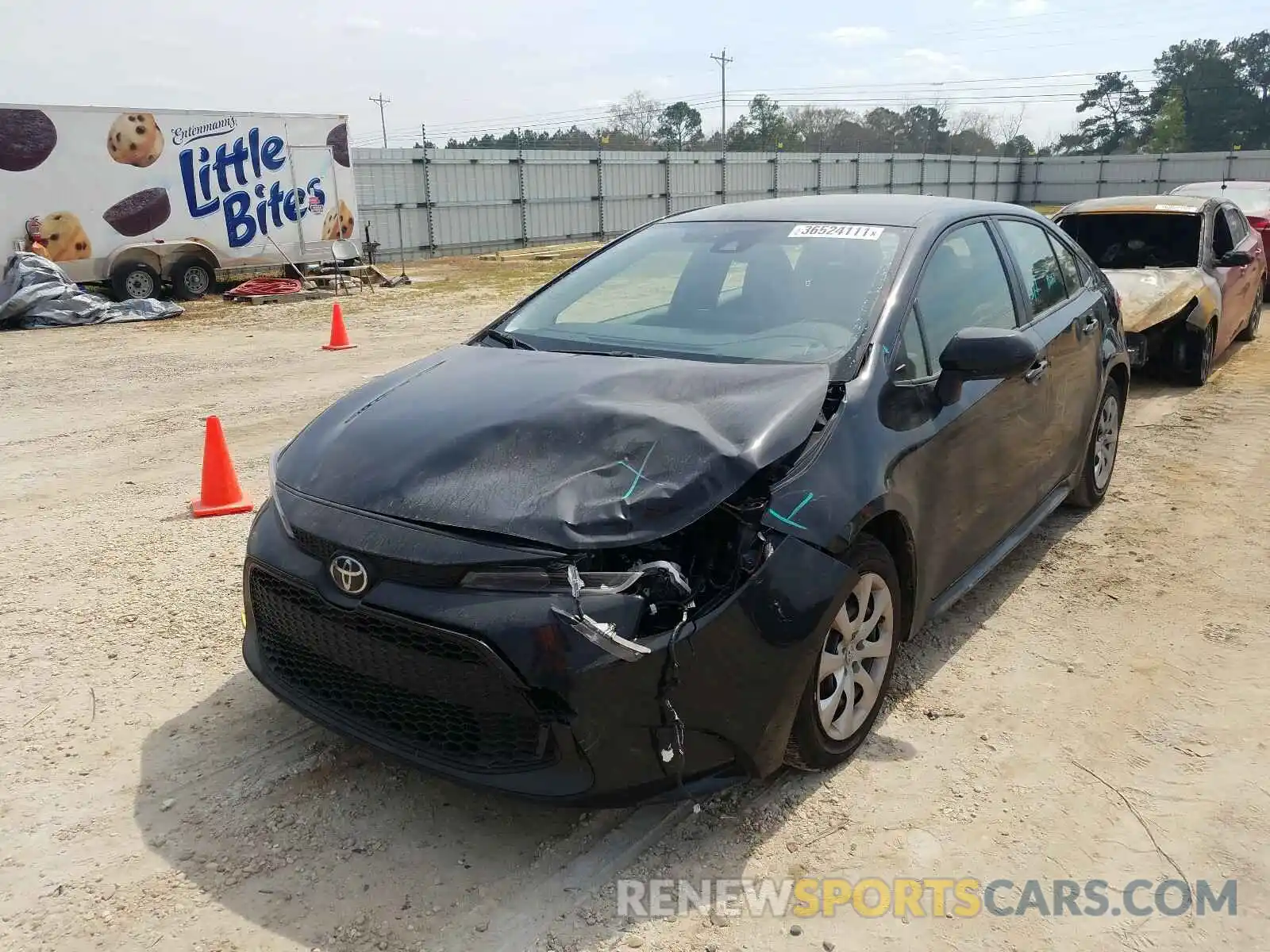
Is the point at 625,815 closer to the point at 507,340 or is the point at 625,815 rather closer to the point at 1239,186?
the point at 507,340

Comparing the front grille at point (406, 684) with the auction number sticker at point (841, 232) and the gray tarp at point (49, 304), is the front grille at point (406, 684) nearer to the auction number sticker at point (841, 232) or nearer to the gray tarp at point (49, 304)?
the auction number sticker at point (841, 232)

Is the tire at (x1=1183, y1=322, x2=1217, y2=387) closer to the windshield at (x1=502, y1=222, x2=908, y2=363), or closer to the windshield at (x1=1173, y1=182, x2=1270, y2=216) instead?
the windshield at (x1=1173, y1=182, x2=1270, y2=216)

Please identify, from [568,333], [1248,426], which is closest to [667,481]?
[568,333]

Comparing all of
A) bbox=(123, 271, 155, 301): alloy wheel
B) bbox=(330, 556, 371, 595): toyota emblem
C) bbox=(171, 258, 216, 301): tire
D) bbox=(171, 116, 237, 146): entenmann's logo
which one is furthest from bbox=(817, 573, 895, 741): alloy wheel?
bbox=(171, 116, 237, 146): entenmann's logo

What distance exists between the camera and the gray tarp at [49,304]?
14555 millimetres

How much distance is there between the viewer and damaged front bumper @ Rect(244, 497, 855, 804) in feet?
7.96

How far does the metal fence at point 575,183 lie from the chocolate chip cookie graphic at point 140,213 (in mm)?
4249

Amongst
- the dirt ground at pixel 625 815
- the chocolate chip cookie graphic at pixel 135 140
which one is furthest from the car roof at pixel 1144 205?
the chocolate chip cookie graphic at pixel 135 140

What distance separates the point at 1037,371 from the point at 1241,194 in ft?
38.4

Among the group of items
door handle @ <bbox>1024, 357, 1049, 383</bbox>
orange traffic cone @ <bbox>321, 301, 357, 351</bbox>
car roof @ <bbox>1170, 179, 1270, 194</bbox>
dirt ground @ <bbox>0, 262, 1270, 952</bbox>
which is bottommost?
dirt ground @ <bbox>0, 262, 1270, 952</bbox>

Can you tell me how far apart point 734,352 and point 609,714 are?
1500mm

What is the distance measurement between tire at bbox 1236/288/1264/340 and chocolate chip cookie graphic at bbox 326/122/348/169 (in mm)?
16041

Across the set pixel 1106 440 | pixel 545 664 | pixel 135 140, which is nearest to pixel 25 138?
pixel 135 140

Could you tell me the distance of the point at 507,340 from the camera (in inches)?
154
